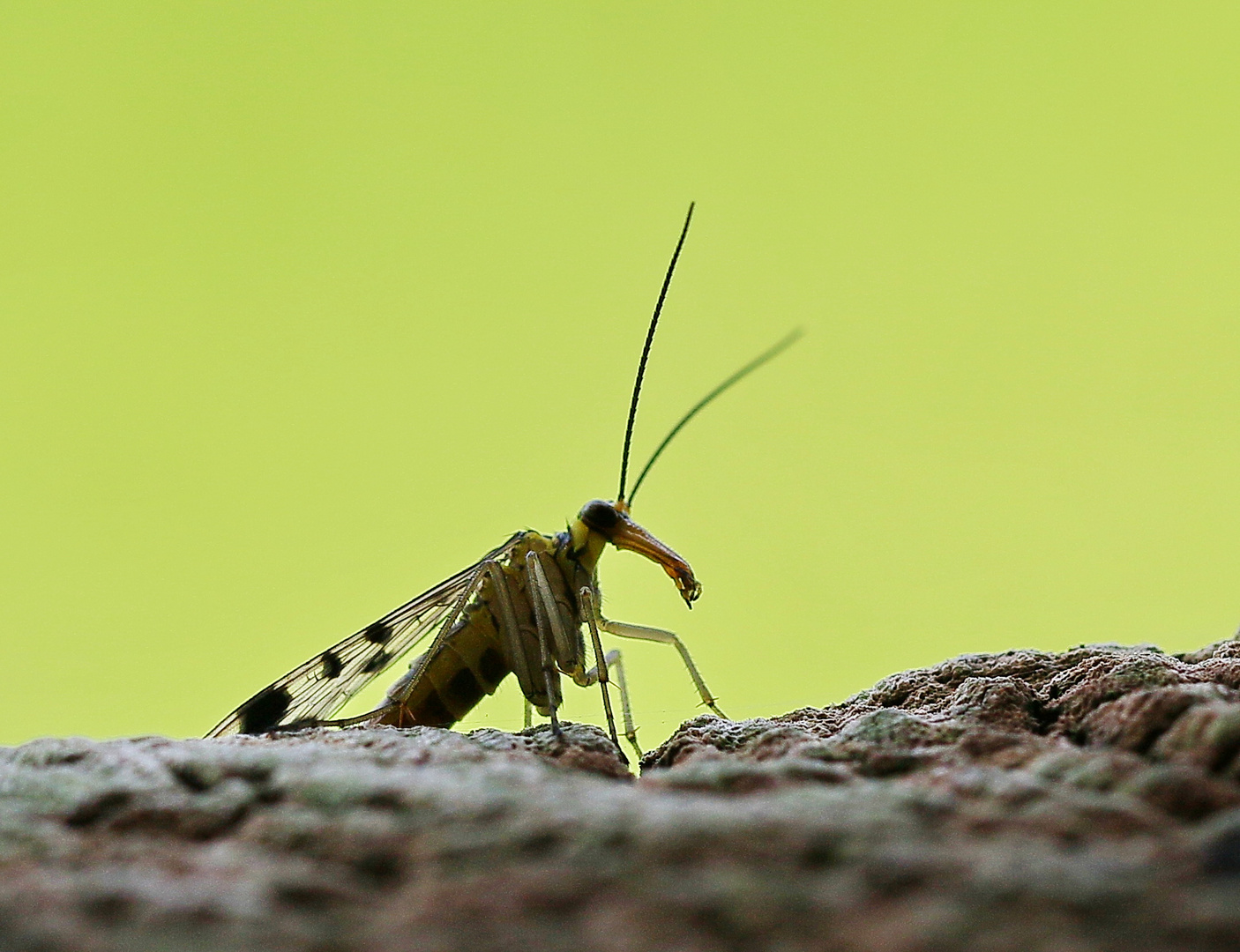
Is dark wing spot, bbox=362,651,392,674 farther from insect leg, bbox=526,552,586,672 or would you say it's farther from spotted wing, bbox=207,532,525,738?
insect leg, bbox=526,552,586,672

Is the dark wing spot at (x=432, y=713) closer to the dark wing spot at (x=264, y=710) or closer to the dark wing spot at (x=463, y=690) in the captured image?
the dark wing spot at (x=463, y=690)

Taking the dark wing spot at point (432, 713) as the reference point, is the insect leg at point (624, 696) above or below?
below

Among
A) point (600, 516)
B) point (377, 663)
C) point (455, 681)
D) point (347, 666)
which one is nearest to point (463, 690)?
point (455, 681)

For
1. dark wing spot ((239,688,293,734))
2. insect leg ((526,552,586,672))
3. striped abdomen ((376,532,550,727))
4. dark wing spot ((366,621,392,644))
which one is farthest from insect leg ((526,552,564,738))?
dark wing spot ((239,688,293,734))

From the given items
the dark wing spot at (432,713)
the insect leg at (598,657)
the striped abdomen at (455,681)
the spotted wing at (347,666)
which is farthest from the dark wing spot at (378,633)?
the insect leg at (598,657)

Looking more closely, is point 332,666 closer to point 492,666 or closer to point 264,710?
point 264,710

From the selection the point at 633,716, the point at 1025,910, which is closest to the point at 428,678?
the point at 633,716
